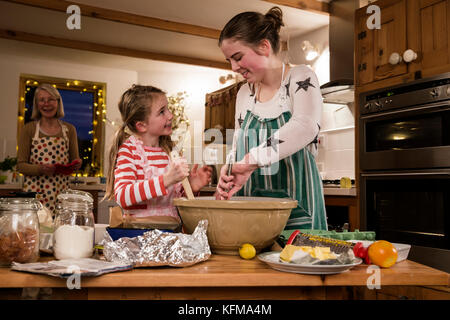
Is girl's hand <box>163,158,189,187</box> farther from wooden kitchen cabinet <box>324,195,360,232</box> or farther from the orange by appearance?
wooden kitchen cabinet <box>324,195,360,232</box>

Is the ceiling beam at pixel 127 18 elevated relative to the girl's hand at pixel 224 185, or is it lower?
elevated

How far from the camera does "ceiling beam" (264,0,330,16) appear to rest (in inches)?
144

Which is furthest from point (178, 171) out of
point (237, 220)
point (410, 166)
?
point (410, 166)

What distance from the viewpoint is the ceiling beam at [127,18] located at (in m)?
3.65

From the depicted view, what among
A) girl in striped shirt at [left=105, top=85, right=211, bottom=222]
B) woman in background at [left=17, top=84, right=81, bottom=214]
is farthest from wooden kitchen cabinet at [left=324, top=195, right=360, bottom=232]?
woman in background at [left=17, top=84, right=81, bottom=214]

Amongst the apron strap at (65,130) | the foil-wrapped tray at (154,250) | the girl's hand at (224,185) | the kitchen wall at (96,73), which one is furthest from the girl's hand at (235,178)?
the kitchen wall at (96,73)

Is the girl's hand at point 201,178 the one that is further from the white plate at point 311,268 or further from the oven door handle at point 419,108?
the oven door handle at point 419,108

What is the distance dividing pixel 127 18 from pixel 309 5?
177 cm

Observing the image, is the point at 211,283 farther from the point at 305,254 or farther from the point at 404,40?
the point at 404,40

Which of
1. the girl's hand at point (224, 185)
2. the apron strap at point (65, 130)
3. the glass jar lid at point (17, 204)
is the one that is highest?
the apron strap at point (65, 130)

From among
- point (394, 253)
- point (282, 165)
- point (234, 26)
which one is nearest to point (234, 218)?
point (394, 253)

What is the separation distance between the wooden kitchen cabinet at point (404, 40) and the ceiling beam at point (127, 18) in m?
1.89

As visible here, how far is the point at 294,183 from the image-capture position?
1391 mm

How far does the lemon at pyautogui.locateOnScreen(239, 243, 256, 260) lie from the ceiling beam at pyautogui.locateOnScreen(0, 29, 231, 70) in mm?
4710
